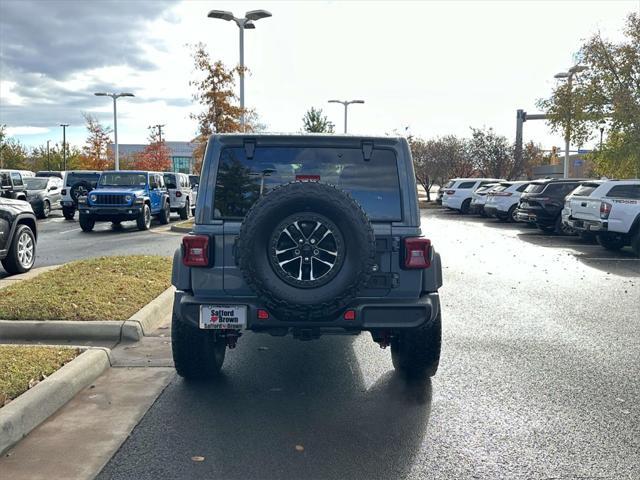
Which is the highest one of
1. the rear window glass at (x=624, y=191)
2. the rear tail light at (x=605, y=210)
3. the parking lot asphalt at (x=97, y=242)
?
the rear window glass at (x=624, y=191)

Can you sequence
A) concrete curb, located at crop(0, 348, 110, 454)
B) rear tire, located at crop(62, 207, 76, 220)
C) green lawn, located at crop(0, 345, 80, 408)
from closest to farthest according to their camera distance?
concrete curb, located at crop(0, 348, 110, 454)
green lawn, located at crop(0, 345, 80, 408)
rear tire, located at crop(62, 207, 76, 220)

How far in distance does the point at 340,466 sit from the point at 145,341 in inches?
127

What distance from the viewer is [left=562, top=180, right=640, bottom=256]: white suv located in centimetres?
1409

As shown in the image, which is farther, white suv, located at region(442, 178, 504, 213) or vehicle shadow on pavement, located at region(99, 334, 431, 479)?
white suv, located at region(442, 178, 504, 213)

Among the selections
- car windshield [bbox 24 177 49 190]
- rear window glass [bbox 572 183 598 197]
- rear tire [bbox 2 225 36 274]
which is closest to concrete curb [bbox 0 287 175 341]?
rear tire [bbox 2 225 36 274]

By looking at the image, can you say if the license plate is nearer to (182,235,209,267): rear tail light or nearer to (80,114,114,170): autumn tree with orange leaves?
(182,235,209,267): rear tail light

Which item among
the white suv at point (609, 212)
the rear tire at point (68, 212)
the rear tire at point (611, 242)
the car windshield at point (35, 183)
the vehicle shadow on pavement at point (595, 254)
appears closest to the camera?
the vehicle shadow on pavement at point (595, 254)

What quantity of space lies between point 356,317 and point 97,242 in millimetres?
13575

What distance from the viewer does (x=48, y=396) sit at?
14.7ft

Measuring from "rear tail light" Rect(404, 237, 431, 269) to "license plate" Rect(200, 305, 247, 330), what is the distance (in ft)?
3.96

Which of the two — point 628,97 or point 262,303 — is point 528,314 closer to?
point 262,303

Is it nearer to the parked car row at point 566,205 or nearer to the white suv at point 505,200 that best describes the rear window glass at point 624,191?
the parked car row at point 566,205

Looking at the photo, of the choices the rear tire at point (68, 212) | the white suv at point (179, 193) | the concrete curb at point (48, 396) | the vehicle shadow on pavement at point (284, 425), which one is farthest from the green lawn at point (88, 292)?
→ the rear tire at point (68, 212)

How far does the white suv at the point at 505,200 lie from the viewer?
24.5 metres
